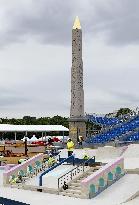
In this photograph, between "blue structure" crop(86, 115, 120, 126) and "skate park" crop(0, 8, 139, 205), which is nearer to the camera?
"skate park" crop(0, 8, 139, 205)

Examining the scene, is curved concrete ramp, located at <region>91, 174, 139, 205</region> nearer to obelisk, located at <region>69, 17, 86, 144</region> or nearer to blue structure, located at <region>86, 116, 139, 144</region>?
blue structure, located at <region>86, 116, 139, 144</region>

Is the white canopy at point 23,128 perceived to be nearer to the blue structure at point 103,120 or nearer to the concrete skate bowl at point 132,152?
the blue structure at point 103,120

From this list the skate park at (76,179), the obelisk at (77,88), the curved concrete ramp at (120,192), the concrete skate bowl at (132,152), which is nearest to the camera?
the curved concrete ramp at (120,192)

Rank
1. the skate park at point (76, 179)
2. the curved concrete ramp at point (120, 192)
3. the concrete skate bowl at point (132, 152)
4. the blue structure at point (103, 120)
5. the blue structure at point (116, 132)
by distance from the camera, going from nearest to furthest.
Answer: the curved concrete ramp at point (120, 192) → the skate park at point (76, 179) → the concrete skate bowl at point (132, 152) → the blue structure at point (116, 132) → the blue structure at point (103, 120)

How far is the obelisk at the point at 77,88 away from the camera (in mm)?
47219

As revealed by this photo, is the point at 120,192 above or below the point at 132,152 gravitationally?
below

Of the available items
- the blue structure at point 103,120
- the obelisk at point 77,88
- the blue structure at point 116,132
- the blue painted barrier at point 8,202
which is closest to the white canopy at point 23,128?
the obelisk at point 77,88

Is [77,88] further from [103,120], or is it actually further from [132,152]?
[132,152]

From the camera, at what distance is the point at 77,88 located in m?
47.2

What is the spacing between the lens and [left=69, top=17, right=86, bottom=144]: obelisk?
47.2 m

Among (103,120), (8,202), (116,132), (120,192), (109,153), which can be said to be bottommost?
(8,202)

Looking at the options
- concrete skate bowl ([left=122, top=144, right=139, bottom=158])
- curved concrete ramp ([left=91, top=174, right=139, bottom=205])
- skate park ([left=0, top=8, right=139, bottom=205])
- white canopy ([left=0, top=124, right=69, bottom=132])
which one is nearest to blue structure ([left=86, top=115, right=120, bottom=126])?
skate park ([left=0, top=8, right=139, bottom=205])

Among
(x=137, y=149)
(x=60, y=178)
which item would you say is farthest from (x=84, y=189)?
(x=137, y=149)

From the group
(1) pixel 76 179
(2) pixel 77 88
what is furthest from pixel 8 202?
(2) pixel 77 88
